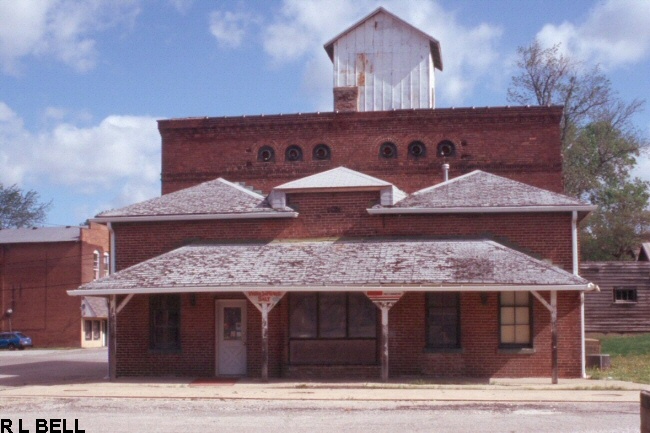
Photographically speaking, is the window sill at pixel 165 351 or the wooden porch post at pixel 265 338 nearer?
the wooden porch post at pixel 265 338

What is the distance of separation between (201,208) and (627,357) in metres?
14.5

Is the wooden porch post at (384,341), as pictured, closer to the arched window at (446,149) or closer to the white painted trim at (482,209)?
the white painted trim at (482,209)

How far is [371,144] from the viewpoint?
29.6 metres

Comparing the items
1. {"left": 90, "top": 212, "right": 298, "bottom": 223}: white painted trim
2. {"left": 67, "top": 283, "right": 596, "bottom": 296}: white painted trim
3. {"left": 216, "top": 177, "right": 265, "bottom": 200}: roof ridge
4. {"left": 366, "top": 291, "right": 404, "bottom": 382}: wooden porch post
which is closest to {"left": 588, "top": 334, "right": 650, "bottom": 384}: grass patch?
{"left": 67, "top": 283, "right": 596, "bottom": 296}: white painted trim

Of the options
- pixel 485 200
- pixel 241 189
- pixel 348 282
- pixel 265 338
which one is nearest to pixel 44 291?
pixel 241 189

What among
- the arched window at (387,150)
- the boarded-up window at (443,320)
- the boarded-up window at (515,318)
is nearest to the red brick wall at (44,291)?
the arched window at (387,150)

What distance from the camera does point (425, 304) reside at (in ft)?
73.7

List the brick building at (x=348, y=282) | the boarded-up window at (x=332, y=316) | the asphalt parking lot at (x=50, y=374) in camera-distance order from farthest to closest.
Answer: the asphalt parking lot at (x=50, y=374) < the boarded-up window at (x=332, y=316) < the brick building at (x=348, y=282)

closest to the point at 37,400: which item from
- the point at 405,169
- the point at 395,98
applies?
the point at 405,169

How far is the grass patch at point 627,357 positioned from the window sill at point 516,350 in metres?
1.70

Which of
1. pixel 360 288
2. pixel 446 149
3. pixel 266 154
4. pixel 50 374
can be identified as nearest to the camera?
pixel 360 288

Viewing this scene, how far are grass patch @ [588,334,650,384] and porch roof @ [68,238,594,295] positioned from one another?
3360 mm

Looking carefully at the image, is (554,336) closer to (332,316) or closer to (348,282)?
(348,282)

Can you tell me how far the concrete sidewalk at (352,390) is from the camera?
18062mm
